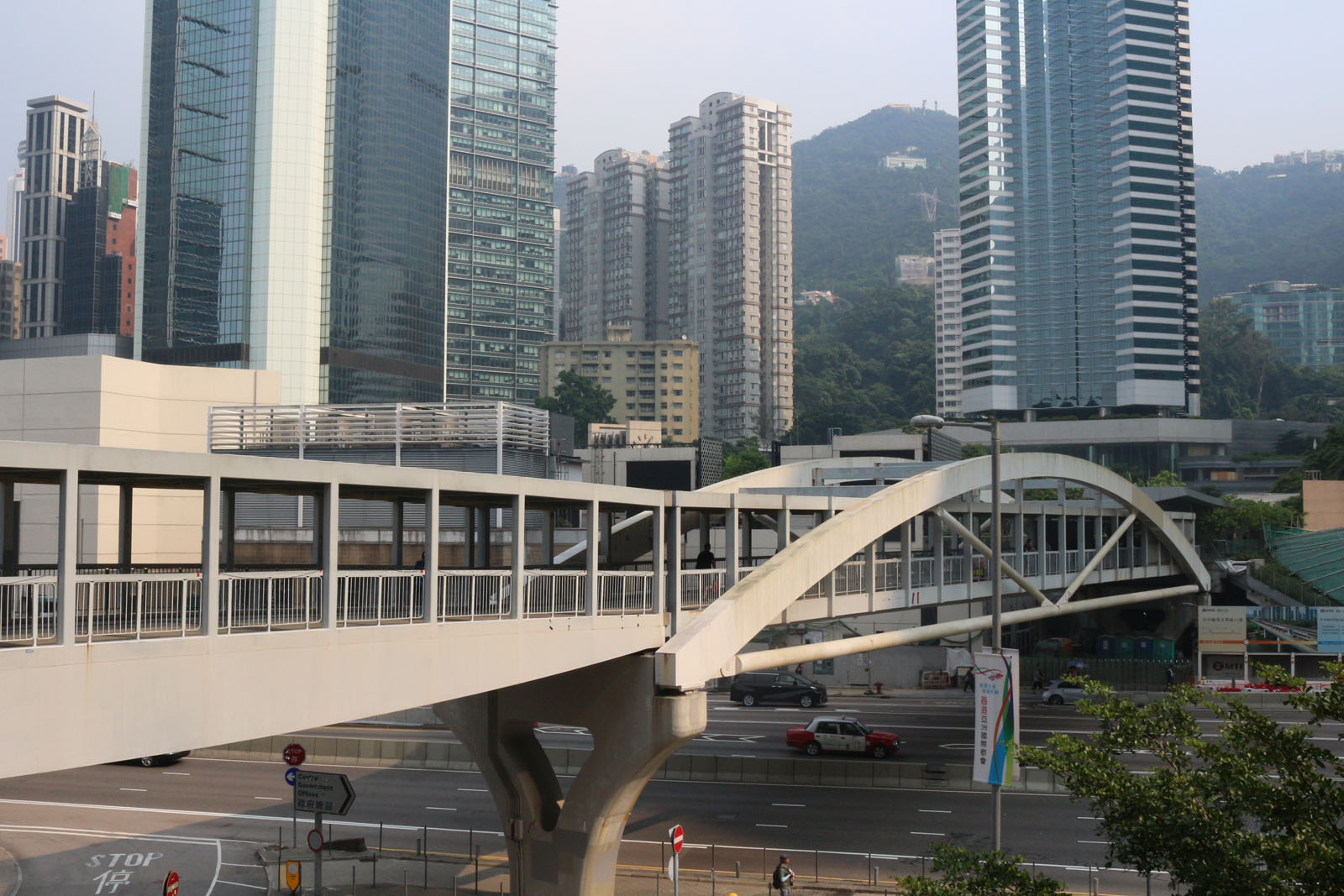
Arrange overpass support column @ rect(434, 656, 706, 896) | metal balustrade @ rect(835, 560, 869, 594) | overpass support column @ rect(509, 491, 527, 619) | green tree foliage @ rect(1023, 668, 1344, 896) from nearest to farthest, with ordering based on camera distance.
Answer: green tree foliage @ rect(1023, 668, 1344, 896) < overpass support column @ rect(509, 491, 527, 619) < overpass support column @ rect(434, 656, 706, 896) < metal balustrade @ rect(835, 560, 869, 594)

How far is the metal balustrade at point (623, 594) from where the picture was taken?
71.8 feet

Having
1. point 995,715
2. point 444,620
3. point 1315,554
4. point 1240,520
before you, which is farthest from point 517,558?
point 1240,520

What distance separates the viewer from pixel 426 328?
15762cm

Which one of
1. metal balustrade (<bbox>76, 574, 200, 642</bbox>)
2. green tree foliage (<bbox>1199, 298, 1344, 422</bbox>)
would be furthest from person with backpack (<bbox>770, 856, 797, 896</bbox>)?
green tree foliage (<bbox>1199, 298, 1344, 422</bbox>)

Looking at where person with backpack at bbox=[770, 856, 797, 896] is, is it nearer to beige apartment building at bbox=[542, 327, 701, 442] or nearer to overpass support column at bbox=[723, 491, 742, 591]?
overpass support column at bbox=[723, 491, 742, 591]

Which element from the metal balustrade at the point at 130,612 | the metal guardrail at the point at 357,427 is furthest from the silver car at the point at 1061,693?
the metal balustrade at the point at 130,612

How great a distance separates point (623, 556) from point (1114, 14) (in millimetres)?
160416

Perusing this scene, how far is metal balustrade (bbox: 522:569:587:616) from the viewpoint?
19.7m

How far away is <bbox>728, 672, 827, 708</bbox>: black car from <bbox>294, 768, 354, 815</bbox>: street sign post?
29.6 m

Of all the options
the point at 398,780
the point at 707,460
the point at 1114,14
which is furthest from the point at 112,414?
the point at 1114,14

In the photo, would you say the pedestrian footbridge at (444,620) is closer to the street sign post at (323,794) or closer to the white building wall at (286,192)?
the street sign post at (323,794)

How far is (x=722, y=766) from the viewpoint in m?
37.7

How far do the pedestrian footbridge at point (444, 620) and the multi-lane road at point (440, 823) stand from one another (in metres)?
5.44

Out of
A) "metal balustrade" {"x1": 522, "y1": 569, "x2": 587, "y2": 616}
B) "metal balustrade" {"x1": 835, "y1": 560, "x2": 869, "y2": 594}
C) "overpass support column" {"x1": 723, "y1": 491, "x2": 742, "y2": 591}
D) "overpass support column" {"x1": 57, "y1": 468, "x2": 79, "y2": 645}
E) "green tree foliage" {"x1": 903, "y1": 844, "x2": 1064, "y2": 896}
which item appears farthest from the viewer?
"metal balustrade" {"x1": 835, "y1": 560, "x2": 869, "y2": 594}
